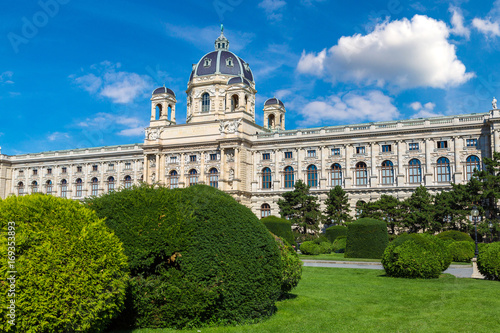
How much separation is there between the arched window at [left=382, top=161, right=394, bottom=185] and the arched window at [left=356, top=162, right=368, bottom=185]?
2.16 meters

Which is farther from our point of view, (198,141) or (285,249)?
(198,141)

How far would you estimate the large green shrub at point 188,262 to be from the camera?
1053cm

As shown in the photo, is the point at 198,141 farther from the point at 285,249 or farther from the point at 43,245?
the point at 43,245

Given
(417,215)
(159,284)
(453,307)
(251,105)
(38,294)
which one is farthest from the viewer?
(251,105)

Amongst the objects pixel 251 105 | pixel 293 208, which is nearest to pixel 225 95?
pixel 251 105

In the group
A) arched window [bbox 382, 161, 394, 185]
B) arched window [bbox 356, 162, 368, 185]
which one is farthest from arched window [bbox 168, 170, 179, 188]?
arched window [bbox 382, 161, 394, 185]

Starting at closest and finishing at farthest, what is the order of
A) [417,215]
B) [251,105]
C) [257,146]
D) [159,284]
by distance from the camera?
[159,284]
[417,215]
[257,146]
[251,105]

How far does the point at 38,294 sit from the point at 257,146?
57983 millimetres

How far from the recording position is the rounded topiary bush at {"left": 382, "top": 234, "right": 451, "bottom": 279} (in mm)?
19641

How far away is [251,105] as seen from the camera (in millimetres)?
71125

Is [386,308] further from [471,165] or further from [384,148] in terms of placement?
[384,148]

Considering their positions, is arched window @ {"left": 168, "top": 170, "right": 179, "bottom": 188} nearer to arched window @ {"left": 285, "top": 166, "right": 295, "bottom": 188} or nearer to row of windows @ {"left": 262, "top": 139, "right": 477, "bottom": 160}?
row of windows @ {"left": 262, "top": 139, "right": 477, "bottom": 160}

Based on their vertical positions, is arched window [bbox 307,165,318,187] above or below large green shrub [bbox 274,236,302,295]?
above

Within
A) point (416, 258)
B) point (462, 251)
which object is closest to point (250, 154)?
point (462, 251)
